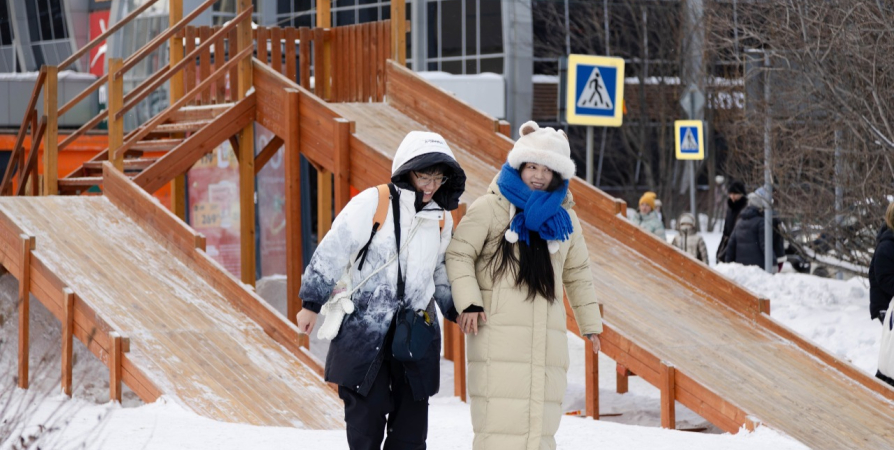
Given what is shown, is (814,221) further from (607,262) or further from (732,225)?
(607,262)

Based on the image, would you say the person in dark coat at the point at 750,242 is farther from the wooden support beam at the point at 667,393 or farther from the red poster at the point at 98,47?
the red poster at the point at 98,47

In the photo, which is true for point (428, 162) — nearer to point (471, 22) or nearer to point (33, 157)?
point (33, 157)

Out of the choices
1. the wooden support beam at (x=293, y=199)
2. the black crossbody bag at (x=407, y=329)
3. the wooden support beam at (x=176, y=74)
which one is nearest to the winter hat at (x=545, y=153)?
the black crossbody bag at (x=407, y=329)

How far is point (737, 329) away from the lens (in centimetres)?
839

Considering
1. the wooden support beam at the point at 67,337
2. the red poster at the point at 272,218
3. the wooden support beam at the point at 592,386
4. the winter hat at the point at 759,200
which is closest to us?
the wooden support beam at the point at 67,337

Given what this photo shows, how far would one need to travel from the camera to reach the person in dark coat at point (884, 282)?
7.69 m

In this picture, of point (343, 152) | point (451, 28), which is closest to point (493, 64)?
point (451, 28)

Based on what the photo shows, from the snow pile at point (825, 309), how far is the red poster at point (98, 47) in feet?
59.1

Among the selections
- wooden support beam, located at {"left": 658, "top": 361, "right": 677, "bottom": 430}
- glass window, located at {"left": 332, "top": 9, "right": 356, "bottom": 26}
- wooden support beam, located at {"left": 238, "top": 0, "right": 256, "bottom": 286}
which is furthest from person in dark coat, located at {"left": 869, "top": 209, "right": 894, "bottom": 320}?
glass window, located at {"left": 332, "top": 9, "right": 356, "bottom": 26}

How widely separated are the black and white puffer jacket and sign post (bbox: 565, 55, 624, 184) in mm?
6803

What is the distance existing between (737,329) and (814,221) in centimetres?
523

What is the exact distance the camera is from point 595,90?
11.4m

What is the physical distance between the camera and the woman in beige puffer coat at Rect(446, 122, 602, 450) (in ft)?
14.8

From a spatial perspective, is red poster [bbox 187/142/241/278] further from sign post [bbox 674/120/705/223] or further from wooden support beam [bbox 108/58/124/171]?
sign post [bbox 674/120/705/223]
